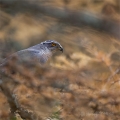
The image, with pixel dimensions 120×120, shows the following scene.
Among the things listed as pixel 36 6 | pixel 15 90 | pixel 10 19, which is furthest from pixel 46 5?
pixel 10 19

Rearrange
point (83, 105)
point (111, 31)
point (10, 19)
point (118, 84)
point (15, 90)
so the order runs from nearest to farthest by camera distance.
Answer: point (111, 31) → point (15, 90) → point (83, 105) → point (118, 84) → point (10, 19)

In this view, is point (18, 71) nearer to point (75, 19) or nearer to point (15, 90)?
point (15, 90)

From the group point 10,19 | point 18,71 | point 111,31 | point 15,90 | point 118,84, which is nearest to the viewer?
point 111,31

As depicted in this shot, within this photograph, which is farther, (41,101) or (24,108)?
(41,101)

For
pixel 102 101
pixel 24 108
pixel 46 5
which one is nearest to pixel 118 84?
pixel 102 101

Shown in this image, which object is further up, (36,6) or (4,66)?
(4,66)

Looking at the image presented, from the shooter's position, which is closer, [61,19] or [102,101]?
[61,19]

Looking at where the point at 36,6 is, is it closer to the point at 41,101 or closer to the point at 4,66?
the point at 4,66

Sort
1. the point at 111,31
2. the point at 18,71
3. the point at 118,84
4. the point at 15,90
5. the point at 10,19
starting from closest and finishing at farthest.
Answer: the point at 111,31
the point at 18,71
the point at 15,90
the point at 118,84
the point at 10,19

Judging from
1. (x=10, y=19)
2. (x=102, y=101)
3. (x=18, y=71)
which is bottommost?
(x=18, y=71)
